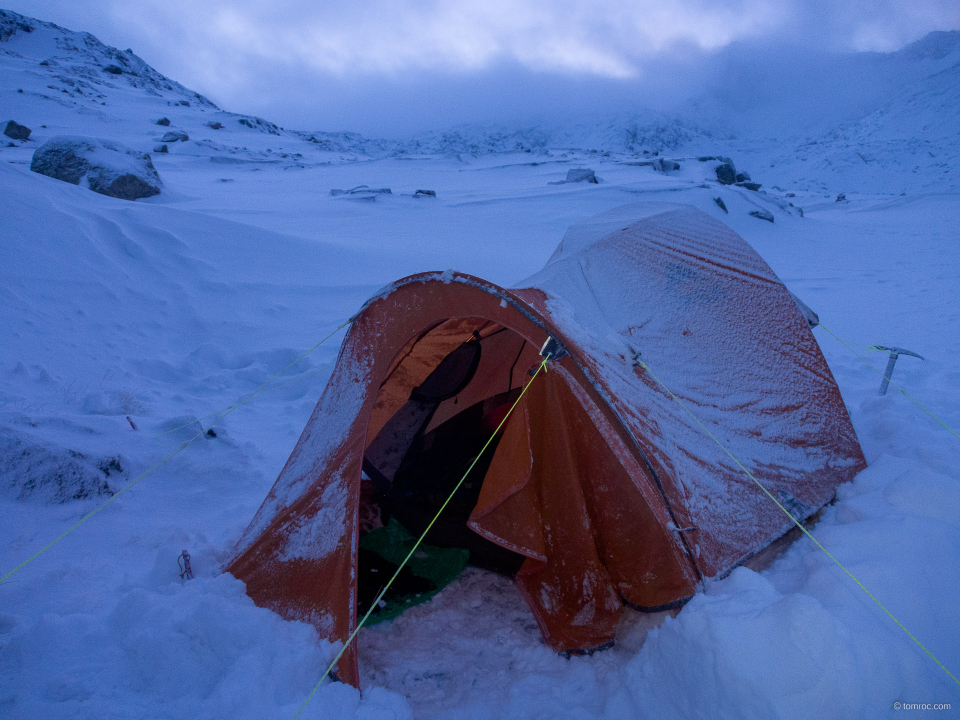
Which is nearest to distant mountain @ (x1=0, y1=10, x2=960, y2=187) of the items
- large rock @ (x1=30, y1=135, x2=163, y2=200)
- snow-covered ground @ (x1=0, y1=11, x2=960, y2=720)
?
large rock @ (x1=30, y1=135, x2=163, y2=200)

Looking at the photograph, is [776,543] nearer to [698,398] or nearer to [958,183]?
[698,398]

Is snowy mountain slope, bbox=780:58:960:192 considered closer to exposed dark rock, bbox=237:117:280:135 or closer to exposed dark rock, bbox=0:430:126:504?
exposed dark rock, bbox=0:430:126:504

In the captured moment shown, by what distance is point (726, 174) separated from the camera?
1911 cm

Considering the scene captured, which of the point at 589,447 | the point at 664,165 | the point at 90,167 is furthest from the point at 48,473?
the point at 664,165

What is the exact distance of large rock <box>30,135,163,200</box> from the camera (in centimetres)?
826

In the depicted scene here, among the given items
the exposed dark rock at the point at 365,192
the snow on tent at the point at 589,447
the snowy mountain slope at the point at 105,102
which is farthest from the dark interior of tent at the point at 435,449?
the snowy mountain slope at the point at 105,102

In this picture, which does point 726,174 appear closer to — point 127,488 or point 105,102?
point 127,488

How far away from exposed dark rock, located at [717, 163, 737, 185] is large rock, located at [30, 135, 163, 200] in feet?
60.4

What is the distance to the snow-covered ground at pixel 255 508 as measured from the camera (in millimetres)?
1684

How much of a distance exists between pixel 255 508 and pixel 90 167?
856cm

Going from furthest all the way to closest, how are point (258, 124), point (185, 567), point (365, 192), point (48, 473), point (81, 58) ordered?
point (81, 58)
point (258, 124)
point (365, 192)
point (48, 473)
point (185, 567)

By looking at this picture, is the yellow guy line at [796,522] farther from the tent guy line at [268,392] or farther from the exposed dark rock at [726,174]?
the exposed dark rock at [726,174]

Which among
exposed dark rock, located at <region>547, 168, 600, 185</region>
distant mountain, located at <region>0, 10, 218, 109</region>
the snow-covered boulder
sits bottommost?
exposed dark rock, located at <region>547, 168, 600, 185</region>

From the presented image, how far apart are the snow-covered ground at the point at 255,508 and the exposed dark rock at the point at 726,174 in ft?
35.7
